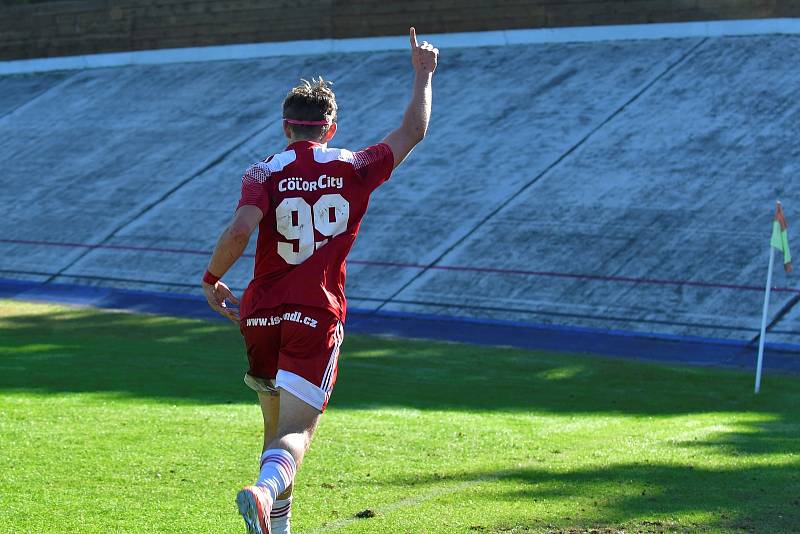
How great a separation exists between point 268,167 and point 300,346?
2.39ft

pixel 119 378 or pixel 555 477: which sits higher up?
pixel 555 477

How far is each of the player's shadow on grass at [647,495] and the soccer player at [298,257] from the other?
56.7 inches

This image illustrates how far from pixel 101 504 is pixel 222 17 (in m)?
22.6

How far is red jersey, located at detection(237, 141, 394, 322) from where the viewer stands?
4.97 metres

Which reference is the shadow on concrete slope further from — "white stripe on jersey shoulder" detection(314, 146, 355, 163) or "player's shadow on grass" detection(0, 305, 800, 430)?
"white stripe on jersey shoulder" detection(314, 146, 355, 163)

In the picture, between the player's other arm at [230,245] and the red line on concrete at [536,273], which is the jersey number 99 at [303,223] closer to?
the player's other arm at [230,245]

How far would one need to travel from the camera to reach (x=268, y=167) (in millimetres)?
4996

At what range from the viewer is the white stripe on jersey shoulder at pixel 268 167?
16.3ft

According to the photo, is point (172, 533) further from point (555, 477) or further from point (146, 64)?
point (146, 64)

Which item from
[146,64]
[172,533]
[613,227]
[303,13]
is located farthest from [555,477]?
[146,64]

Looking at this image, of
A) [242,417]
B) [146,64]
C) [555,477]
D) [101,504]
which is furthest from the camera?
[146,64]

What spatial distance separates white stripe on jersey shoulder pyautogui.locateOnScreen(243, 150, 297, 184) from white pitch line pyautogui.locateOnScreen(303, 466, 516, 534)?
5.93ft

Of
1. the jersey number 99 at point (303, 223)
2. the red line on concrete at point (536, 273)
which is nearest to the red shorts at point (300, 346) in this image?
the jersey number 99 at point (303, 223)

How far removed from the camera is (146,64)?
2845 cm
